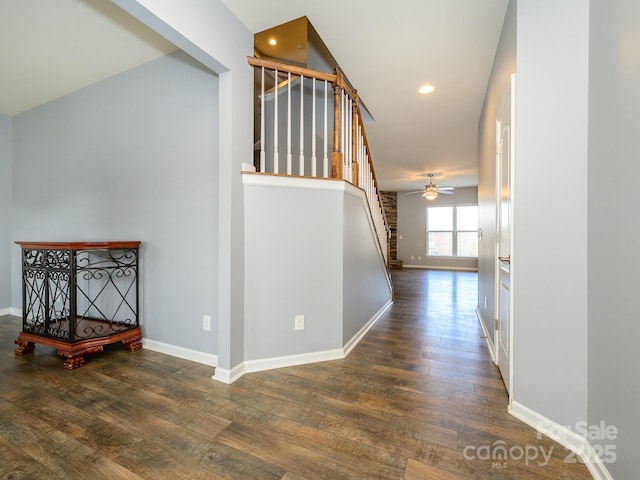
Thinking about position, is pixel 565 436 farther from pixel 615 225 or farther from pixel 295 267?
pixel 295 267

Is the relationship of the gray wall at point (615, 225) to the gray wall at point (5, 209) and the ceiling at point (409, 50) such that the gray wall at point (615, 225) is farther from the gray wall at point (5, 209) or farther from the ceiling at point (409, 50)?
the gray wall at point (5, 209)

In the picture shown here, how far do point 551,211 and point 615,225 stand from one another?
0.36 meters

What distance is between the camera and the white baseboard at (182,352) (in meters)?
2.31

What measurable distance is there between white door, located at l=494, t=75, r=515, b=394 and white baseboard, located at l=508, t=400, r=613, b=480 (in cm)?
32

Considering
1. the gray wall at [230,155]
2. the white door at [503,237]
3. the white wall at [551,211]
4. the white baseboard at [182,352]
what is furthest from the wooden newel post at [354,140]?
the white baseboard at [182,352]

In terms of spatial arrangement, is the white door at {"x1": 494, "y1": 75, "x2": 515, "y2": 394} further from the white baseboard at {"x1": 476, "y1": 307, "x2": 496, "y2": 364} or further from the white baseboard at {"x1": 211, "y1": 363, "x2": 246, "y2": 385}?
the white baseboard at {"x1": 211, "y1": 363, "x2": 246, "y2": 385}

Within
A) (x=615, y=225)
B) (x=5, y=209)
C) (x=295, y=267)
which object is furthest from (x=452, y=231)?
(x=5, y=209)

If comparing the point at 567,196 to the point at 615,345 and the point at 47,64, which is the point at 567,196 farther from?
the point at 47,64

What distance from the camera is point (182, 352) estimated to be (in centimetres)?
243

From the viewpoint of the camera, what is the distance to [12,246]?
12.2 feet

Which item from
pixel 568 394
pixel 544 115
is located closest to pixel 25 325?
pixel 568 394

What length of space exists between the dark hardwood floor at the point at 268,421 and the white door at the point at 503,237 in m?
0.25

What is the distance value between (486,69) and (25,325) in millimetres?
4992

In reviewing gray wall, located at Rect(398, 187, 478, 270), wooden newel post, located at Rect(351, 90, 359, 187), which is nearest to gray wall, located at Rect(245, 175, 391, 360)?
wooden newel post, located at Rect(351, 90, 359, 187)
